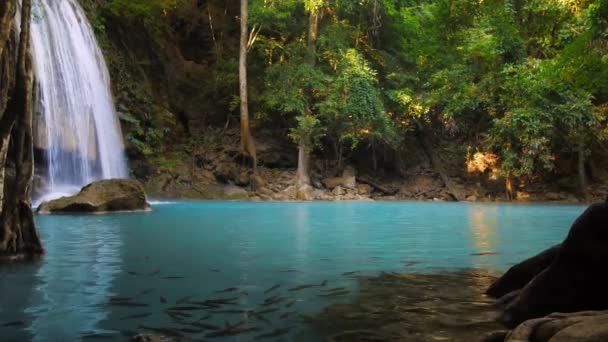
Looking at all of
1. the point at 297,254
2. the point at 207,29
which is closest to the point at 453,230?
the point at 297,254

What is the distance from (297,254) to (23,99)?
4.00 meters

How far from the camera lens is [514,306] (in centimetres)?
403

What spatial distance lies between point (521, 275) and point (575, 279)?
3.01 ft

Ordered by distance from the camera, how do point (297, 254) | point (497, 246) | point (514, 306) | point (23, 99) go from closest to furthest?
1. point (514, 306)
2. point (23, 99)
3. point (297, 254)
4. point (497, 246)

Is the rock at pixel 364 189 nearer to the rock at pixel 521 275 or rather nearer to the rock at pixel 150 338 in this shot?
the rock at pixel 521 275

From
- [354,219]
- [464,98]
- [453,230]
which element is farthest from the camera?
[464,98]

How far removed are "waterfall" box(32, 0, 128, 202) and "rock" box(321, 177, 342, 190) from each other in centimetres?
971

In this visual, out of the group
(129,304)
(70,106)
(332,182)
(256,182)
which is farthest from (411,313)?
(332,182)

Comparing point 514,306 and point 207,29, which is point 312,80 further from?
point 514,306

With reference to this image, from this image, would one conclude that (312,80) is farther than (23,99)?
Yes

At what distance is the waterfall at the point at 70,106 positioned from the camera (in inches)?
734

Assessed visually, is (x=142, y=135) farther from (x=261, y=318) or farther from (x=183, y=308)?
(x=261, y=318)

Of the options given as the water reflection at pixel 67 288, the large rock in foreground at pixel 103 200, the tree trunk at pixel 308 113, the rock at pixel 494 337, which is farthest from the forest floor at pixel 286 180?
the rock at pixel 494 337

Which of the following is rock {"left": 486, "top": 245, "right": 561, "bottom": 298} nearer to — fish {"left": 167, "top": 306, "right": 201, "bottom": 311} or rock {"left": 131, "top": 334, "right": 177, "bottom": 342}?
fish {"left": 167, "top": 306, "right": 201, "bottom": 311}
